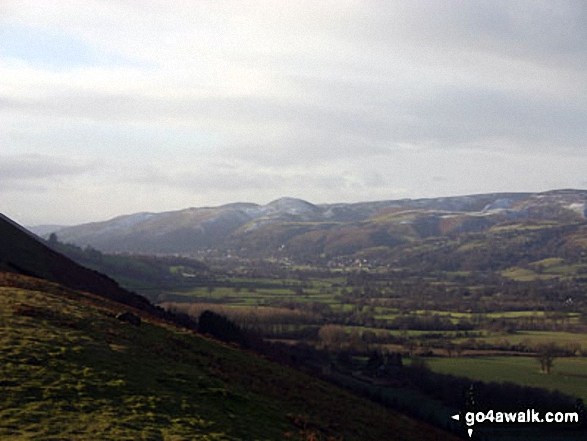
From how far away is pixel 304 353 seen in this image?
110188 mm

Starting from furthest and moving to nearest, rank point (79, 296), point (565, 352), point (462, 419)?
point (565, 352), point (462, 419), point (79, 296)

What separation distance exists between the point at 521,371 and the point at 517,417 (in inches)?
1270

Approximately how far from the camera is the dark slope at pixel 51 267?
8112cm

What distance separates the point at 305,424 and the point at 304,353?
76197 mm

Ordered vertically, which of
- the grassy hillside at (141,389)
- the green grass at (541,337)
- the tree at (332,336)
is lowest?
the green grass at (541,337)

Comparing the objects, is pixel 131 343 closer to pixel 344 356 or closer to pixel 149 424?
pixel 149 424

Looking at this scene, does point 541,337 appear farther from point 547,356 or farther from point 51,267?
A: point 51,267

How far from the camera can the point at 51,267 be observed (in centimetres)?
8675

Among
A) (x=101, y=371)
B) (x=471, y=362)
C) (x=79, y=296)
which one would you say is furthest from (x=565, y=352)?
(x=101, y=371)

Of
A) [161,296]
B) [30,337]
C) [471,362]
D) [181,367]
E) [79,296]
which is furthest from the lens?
[161,296]

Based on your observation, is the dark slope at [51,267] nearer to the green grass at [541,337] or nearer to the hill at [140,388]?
the hill at [140,388]

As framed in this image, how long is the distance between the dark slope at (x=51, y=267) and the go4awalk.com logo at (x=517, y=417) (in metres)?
48.2

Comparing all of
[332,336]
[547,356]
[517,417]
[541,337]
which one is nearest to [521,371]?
[547,356]

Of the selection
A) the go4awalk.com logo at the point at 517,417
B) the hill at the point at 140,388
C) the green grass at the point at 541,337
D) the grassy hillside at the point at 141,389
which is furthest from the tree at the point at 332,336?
the grassy hillside at the point at 141,389
